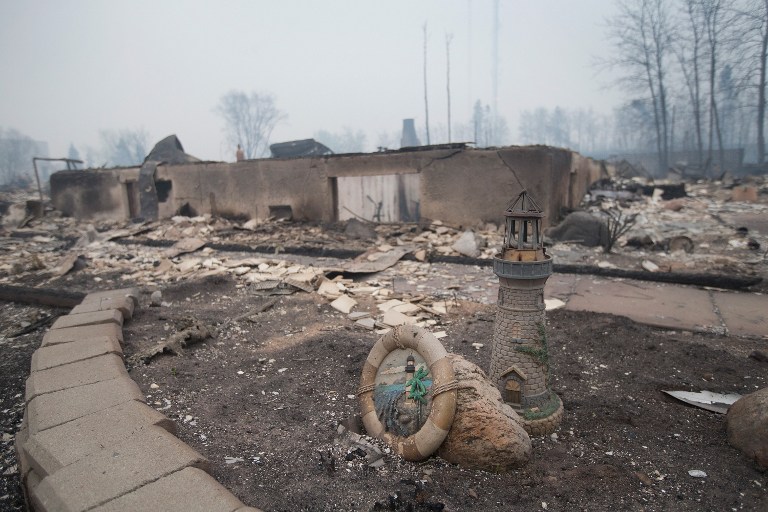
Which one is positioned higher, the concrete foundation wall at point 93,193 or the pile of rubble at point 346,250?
the concrete foundation wall at point 93,193

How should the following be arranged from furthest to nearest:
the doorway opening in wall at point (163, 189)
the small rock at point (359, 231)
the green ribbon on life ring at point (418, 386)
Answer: the doorway opening in wall at point (163, 189) → the small rock at point (359, 231) → the green ribbon on life ring at point (418, 386)

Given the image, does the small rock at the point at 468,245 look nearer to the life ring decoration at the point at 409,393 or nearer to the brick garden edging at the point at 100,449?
the life ring decoration at the point at 409,393

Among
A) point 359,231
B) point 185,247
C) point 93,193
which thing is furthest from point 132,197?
point 359,231

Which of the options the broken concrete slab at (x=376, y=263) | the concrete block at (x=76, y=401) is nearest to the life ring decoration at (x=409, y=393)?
the concrete block at (x=76, y=401)

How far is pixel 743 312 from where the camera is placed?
214 inches

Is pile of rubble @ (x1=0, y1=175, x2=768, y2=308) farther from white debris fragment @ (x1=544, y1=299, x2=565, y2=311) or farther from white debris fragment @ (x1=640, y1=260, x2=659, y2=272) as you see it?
white debris fragment @ (x1=544, y1=299, x2=565, y2=311)

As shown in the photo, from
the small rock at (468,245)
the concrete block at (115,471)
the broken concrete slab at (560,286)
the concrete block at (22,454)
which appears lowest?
the concrete block at (22,454)

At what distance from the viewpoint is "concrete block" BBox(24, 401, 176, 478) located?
7.91ft

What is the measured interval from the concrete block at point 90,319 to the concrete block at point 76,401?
180 centimetres

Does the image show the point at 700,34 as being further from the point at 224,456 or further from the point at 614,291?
the point at 224,456

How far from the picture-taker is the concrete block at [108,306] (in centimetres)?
532

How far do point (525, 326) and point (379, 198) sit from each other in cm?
995

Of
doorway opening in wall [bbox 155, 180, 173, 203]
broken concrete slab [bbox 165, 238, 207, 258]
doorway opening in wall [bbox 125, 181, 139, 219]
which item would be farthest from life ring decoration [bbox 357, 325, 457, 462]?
doorway opening in wall [bbox 125, 181, 139, 219]

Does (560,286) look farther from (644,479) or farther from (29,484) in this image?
(29,484)
